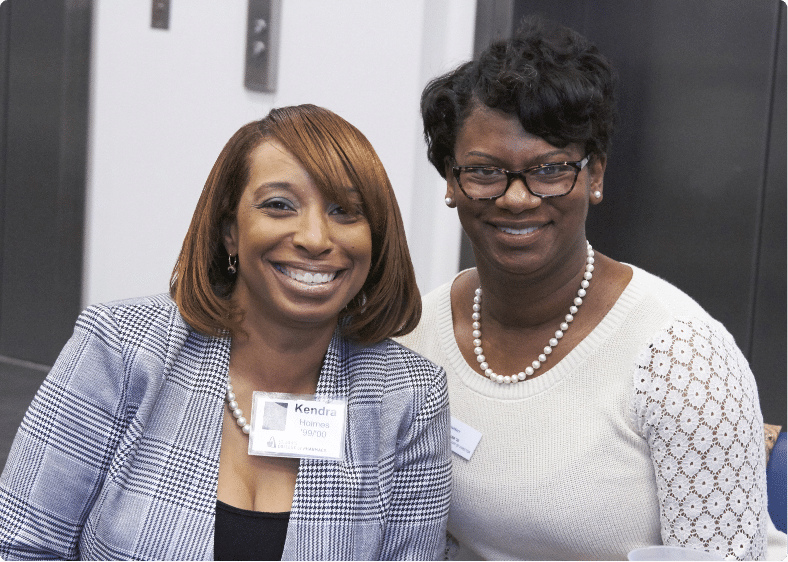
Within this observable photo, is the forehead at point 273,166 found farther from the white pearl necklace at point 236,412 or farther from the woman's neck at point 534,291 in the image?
the woman's neck at point 534,291

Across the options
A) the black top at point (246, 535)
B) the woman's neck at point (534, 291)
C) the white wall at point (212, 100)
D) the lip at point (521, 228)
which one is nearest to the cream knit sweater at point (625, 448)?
the woman's neck at point (534, 291)

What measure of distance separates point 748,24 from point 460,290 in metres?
1.59

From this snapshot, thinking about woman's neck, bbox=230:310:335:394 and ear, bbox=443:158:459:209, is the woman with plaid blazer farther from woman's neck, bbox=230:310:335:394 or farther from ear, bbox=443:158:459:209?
ear, bbox=443:158:459:209

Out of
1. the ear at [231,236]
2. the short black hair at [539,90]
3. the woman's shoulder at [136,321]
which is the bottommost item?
the woman's shoulder at [136,321]

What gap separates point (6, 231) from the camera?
3.87 m

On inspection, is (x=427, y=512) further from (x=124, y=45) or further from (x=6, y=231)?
(x=6, y=231)

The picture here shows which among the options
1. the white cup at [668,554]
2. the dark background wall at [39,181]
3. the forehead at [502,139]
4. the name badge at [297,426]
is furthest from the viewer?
the dark background wall at [39,181]

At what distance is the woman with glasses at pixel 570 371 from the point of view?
1635 millimetres

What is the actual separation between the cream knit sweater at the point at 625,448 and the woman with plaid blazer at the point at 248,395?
164 millimetres

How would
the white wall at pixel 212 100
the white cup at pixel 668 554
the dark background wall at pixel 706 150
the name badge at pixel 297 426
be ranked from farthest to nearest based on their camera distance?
the white wall at pixel 212 100 < the dark background wall at pixel 706 150 < the name badge at pixel 297 426 < the white cup at pixel 668 554

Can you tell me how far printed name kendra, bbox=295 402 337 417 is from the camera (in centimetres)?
162

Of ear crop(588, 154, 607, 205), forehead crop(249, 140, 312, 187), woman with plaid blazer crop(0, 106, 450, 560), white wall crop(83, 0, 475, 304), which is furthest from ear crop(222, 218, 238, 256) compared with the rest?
white wall crop(83, 0, 475, 304)

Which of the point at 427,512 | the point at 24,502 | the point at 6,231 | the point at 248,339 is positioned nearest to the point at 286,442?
the point at 248,339

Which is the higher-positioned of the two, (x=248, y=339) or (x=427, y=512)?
(x=248, y=339)
